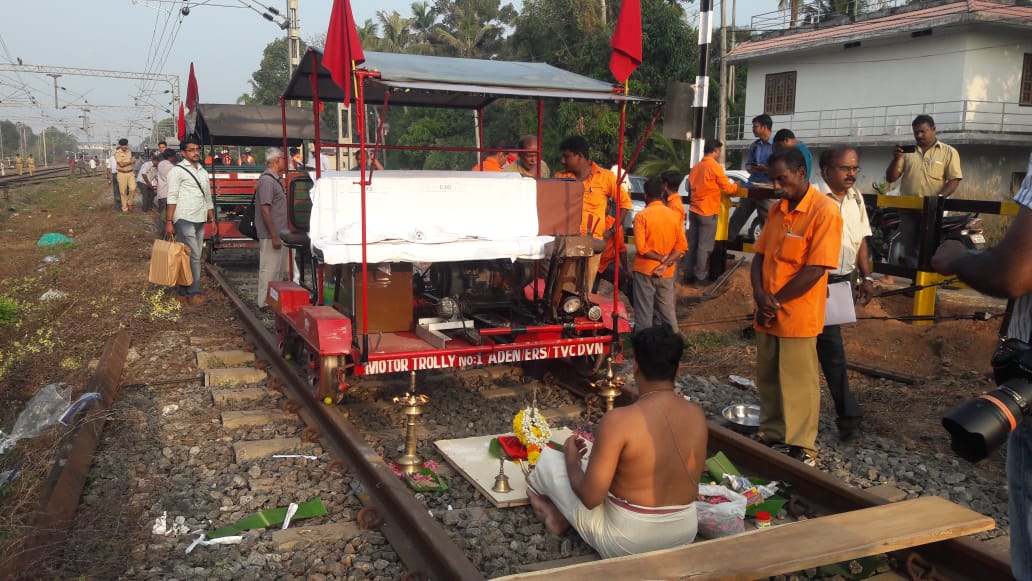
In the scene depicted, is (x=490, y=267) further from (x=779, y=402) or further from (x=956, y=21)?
→ (x=956, y=21)

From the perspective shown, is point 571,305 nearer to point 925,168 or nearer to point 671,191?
point 671,191

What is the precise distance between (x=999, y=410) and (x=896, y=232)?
985cm

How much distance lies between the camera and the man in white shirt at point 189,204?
1055 cm

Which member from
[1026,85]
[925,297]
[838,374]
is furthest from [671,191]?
[1026,85]

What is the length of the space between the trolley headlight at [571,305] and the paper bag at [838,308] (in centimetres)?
187

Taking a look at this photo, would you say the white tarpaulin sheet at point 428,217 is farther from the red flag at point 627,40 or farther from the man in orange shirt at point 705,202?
the man in orange shirt at point 705,202

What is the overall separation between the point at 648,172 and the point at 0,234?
1729 cm

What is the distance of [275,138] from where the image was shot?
15.3 meters

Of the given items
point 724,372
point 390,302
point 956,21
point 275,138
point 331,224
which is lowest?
point 724,372

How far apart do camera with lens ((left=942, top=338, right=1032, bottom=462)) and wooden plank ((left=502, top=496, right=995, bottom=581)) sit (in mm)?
1293

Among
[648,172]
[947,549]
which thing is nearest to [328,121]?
[648,172]

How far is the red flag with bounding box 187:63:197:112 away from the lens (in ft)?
44.8

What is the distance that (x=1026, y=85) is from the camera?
25.8 meters

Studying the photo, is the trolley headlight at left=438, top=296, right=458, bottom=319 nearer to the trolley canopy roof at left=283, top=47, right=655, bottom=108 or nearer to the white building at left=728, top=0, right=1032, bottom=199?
the trolley canopy roof at left=283, top=47, right=655, bottom=108
